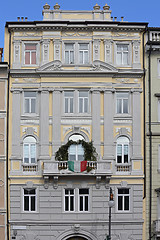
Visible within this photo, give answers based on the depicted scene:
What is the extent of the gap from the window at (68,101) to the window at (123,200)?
26.2ft

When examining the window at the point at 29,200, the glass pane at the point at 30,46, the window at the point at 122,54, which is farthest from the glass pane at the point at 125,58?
the window at the point at 29,200

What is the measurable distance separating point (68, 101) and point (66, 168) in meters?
Answer: 5.80

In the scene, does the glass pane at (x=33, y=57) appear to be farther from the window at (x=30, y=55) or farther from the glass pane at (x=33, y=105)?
the glass pane at (x=33, y=105)

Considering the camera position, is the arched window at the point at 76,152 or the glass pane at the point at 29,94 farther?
the glass pane at the point at 29,94

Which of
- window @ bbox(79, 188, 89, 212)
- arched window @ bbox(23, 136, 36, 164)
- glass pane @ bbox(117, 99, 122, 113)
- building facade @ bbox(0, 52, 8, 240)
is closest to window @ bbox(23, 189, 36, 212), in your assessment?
building facade @ bbox(0, 52, 8, 240)

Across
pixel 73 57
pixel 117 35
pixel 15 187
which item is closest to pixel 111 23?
pixel 117 35

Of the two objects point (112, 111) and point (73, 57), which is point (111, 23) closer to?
point (73, 57)

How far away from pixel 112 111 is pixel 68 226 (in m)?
10.2

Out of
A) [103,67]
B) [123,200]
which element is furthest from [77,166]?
[103,67]

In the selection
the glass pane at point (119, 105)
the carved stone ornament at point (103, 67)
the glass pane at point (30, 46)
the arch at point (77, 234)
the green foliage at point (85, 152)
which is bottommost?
the arch at point (77, 234)

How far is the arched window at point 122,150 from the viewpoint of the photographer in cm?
4666

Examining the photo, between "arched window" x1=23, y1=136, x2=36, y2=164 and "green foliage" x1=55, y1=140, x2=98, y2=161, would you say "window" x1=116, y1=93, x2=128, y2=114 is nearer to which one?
"green foliage" x1=55, y1=140, x2=98, y2=161

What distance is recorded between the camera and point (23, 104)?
47.0 meters

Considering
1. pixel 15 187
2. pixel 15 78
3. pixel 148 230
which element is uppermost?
pixel 15 78
